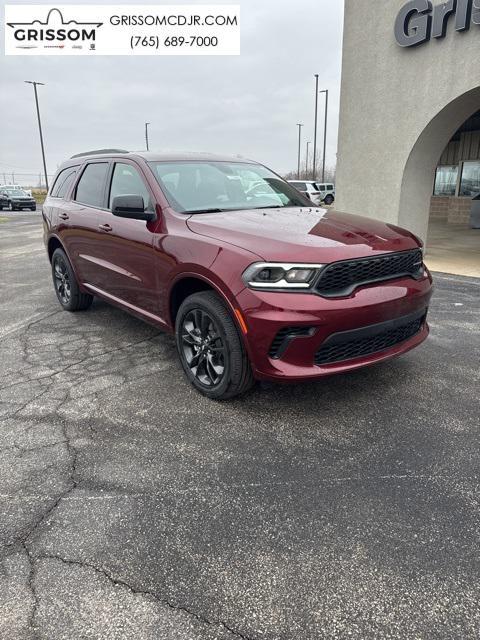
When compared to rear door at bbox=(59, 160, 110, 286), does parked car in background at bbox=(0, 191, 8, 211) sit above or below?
below

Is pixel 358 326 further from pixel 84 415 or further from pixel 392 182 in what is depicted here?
pixel 392 182

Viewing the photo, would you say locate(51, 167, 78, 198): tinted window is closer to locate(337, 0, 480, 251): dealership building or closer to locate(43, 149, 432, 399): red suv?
locate(43, 149, 432, 399): red suv

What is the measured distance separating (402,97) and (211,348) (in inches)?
308

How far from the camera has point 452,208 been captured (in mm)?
18422

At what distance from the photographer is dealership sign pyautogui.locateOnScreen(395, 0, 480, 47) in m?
7.61

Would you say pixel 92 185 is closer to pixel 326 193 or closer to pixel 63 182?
pixel 63 182

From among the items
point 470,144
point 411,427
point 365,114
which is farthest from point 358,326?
point 470,144

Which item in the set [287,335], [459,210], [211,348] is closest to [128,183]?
[211,348]

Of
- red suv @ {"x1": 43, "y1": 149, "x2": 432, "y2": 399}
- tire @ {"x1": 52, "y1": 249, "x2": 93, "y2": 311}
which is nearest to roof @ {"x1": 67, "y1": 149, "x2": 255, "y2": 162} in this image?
red suv @ {"x1": 43, "y1": 149, "x2": 432, "y2": 399}

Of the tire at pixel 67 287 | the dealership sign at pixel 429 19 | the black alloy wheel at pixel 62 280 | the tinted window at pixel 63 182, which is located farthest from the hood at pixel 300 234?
the dealership sign at pixel 429 19

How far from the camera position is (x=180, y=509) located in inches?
94.3

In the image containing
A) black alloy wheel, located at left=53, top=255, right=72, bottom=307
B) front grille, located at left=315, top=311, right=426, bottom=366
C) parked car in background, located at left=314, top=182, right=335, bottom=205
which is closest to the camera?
front grille, located at left=315, top=311, right=426, bottom=366

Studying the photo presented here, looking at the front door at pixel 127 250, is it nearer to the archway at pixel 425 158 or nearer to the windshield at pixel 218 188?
the windshield at pixel 218 188

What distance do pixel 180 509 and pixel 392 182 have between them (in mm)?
8615
